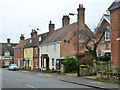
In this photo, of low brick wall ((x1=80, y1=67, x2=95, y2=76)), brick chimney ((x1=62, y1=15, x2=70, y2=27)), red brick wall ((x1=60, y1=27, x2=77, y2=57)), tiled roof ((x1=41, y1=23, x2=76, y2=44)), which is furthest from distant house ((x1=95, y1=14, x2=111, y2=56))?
brick chimney ((x1=62, y1=15, x2=70, y2=27))

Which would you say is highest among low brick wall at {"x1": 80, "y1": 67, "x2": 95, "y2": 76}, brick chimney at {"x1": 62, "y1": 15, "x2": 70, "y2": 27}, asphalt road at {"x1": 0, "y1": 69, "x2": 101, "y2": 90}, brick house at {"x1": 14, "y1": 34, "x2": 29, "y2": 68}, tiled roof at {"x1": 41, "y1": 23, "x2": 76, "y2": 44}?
brick chimney at {"x1": 62, "y1": 15, "x2": 70, "y2": 27}

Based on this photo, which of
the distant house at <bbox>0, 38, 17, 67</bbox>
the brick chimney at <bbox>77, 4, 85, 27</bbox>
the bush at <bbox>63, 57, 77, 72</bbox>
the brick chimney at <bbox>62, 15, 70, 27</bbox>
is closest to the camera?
the bush at <bbox>63, 57, 77, 72</bbox>

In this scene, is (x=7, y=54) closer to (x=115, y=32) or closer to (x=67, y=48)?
(x=67, y=48)

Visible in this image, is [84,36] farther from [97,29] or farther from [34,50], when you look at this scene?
[34,50]

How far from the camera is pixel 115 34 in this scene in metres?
20.6

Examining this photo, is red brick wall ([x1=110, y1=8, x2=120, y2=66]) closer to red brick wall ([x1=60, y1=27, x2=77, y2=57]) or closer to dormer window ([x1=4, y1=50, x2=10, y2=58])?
red brick wall ([x1=60, y1=27, x2=77, y2=57])

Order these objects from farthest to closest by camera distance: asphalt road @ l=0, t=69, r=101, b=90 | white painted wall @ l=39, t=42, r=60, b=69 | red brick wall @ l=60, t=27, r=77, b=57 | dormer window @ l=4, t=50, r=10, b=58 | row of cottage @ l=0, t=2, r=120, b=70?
1. dormer window @ l=4, t=50, r=10, b=58
2. white painted wall @ l=39, t=42, r=60, b=69
3. red brick wall @ l=60, t=27, r=77, b=57
4. row of cottage @ l=0, t=2, r=120, b=70
5. asphalt road @ l=0, t=69, r=101, b=90

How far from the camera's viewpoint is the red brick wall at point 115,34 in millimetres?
20188

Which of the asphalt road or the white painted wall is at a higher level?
the white painted wall

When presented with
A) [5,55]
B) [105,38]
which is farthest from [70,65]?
[5,55]

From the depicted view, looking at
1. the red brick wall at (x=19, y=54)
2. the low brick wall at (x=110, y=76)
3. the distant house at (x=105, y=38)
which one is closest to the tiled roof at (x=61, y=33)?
the distant house at (x=105, y=38)

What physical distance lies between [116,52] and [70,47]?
16005mm

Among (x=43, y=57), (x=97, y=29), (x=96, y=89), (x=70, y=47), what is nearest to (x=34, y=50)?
(x=43, y=57)

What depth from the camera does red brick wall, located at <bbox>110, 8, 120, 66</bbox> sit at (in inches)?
795
